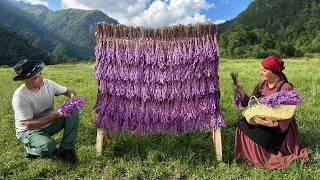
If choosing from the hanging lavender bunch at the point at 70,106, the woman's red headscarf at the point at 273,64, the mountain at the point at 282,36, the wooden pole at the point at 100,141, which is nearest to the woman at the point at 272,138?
the woman's red headscarf at the point at 273,64

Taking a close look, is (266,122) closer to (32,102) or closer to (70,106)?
(70,106)

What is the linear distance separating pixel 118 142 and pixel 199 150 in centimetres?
175

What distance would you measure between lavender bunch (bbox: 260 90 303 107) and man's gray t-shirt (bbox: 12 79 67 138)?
4178mm

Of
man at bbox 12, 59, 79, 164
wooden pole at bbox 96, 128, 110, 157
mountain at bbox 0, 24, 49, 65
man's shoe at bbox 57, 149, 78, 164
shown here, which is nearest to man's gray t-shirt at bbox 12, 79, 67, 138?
man at bbox 12, 59, 79, 164

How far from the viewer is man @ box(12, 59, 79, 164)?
8.53m

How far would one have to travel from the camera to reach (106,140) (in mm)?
9414

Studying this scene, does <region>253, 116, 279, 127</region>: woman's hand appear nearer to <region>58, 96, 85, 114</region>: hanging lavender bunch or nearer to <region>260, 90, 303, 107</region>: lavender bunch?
<region>260, 90, 303, 107</region>: lavender bunch

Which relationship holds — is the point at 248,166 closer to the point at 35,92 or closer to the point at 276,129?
the point at 276,129

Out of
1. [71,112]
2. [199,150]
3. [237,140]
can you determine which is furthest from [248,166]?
[71,112]

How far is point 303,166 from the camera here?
827 cm

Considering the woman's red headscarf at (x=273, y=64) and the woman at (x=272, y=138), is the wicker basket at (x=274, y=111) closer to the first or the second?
the woman at (x=272, y=138)

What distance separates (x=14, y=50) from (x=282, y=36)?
88.8m

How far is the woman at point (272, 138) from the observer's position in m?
8.50

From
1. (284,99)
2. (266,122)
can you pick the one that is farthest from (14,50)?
(284,99)
